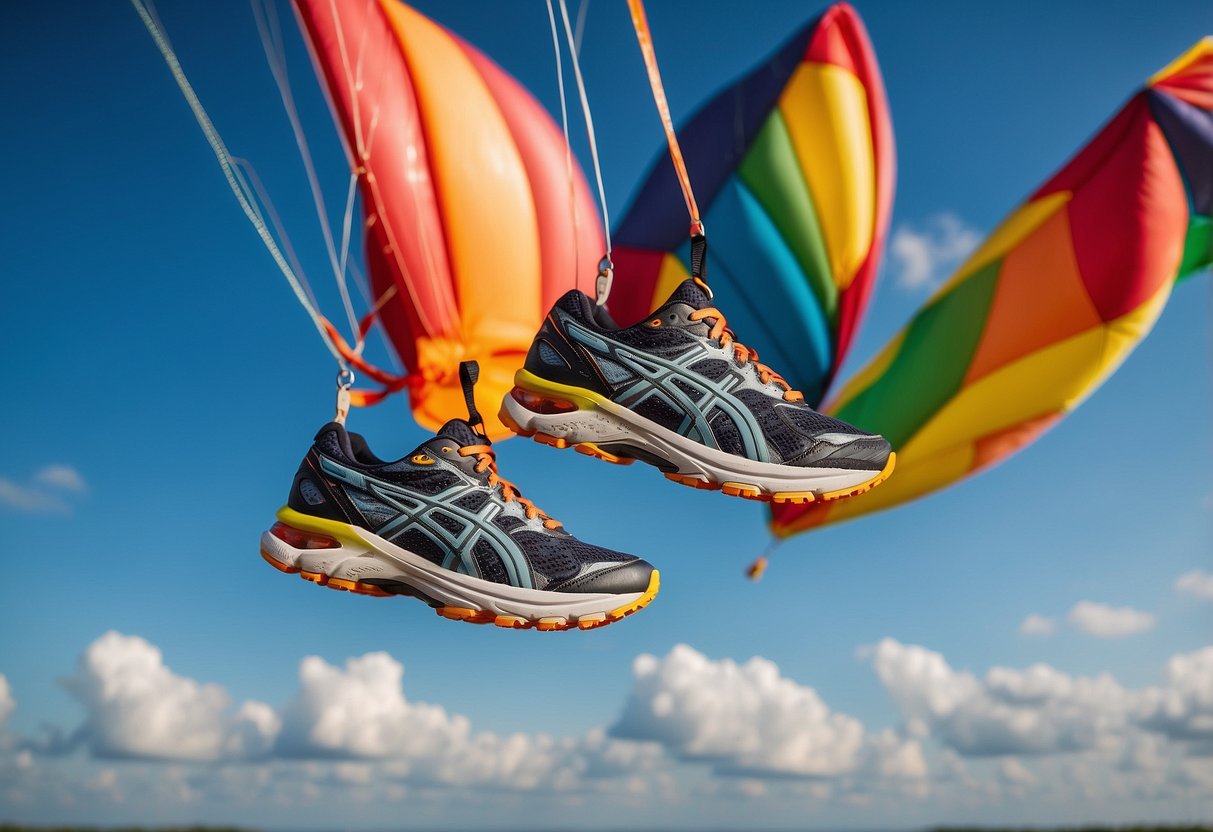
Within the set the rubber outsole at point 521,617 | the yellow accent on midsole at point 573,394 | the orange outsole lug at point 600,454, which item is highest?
the yellow accent on midsole at point 573,394

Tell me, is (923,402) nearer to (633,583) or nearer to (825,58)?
(825,58)

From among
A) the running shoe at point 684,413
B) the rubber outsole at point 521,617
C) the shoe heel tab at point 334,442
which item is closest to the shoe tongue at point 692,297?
the running shoe at point 684,413

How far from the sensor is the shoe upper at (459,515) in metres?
2.16

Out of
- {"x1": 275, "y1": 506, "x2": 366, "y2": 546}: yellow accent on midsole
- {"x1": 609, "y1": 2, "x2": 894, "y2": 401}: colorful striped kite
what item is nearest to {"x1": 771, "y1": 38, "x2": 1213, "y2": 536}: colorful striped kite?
{"x1": 609, "y1": 2, "x2": 894, "y2": 401}: colorful striped kite

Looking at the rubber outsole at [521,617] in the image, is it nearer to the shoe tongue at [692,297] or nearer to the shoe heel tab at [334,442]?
the shoe heel tab at [334,442]

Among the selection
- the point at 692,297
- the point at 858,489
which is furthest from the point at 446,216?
the point at 858,489

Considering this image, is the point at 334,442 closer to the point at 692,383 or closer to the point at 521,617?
the point at 521,617

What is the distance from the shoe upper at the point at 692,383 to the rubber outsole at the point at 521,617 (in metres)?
0.38

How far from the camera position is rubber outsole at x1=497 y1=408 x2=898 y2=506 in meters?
2.17

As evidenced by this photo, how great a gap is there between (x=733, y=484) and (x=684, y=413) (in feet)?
0.65

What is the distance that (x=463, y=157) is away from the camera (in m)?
5.03

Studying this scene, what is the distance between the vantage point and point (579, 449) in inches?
87.2

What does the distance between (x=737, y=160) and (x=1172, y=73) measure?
3.11 meters

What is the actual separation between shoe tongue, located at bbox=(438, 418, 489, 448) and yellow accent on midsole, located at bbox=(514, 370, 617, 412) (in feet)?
0.59
